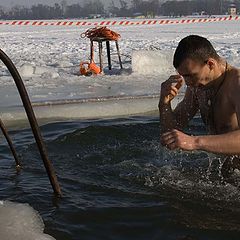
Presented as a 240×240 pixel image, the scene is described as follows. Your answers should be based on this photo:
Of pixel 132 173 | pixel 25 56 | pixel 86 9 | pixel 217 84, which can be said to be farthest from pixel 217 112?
pixel 86 9

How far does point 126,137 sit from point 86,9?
165 meters

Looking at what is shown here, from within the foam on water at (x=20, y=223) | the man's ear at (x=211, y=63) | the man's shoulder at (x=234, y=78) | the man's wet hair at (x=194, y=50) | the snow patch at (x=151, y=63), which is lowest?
the snow patch at (x=151, y=63)

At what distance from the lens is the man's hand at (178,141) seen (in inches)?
111

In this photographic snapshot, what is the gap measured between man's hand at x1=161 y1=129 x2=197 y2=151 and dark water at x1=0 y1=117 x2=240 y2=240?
53 centimetres

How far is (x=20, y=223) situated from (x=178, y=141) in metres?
1.05

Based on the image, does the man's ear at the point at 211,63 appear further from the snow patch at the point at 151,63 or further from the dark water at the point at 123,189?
the snow patch at the point at 151,63

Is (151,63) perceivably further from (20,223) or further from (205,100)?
(20,223)

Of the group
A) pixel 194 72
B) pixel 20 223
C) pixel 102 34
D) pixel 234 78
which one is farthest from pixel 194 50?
pixel 102 34

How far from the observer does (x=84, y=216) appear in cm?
333

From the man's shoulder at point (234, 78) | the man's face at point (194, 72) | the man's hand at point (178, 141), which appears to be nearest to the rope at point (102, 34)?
the man's shoulder at point (234, 78)

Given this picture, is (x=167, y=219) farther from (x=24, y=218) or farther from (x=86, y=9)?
(x=86, y=9)

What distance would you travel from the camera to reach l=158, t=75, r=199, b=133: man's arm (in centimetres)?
354

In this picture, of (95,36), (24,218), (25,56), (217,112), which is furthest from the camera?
(25,56)

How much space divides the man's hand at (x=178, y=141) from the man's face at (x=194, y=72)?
21.1 inches
